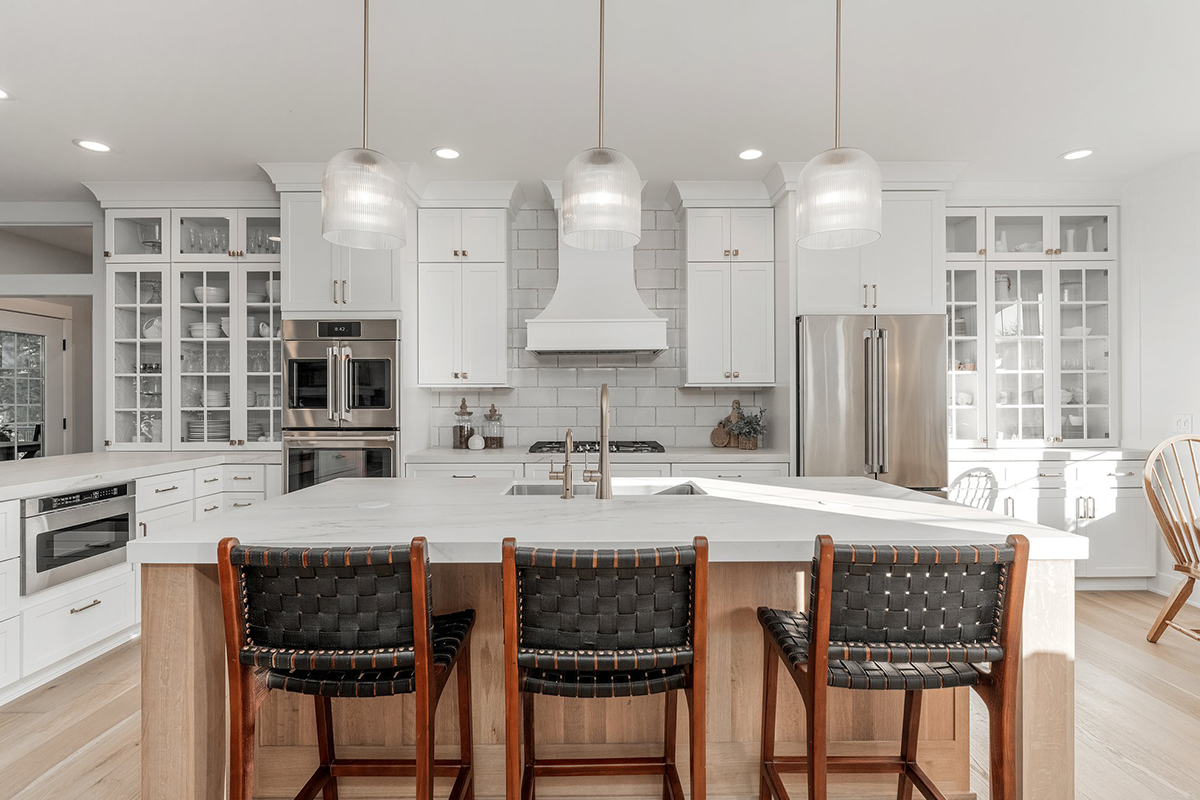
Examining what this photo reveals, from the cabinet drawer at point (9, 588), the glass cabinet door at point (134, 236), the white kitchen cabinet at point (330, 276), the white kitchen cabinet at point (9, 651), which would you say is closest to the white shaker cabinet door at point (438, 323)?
the white kitchen cabinet at point (330, 276)

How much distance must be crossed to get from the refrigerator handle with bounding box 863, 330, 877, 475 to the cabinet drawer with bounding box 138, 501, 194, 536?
12.6 ft

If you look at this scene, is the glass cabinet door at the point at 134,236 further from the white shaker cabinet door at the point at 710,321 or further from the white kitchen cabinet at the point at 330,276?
the white shaker cabinet door at the point at 710,321

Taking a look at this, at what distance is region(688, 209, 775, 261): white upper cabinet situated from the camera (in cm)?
416

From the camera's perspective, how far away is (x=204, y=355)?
417cm

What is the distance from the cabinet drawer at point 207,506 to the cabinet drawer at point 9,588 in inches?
42.6

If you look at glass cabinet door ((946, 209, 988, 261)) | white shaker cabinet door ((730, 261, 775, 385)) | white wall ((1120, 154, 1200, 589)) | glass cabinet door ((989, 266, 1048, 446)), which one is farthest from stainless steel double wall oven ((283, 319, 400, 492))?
white wall ((1120, 154, 1200, 589))

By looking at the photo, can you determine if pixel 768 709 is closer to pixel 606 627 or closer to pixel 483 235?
pixel 606 627

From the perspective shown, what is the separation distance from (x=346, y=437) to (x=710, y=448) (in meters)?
2.40

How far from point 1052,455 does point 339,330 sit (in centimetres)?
450

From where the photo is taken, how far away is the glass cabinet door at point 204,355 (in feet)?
13.6

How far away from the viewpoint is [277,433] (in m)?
4.18

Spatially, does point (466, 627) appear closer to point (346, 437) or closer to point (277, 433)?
point (346, 437)

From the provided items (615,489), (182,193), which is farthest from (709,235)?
(182,193)

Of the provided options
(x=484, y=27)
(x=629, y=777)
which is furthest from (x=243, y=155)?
(x=629, y=777)
